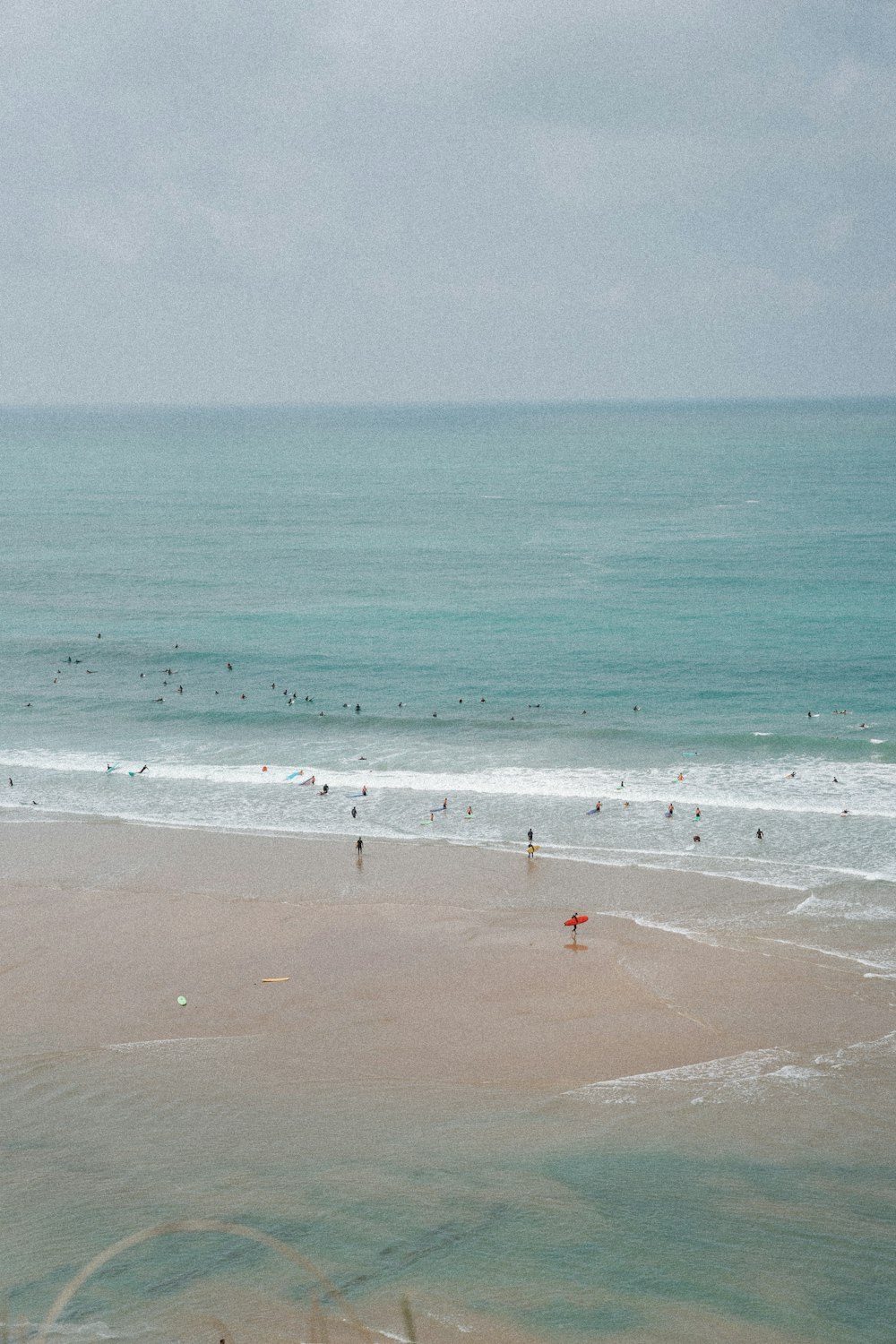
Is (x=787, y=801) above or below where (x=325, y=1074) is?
above

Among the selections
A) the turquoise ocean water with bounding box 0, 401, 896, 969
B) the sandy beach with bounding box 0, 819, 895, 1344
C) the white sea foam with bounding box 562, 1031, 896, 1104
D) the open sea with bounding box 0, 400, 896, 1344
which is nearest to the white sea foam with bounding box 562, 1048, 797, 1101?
the white sea foam with bounding box 562, 1031, 896, 1104

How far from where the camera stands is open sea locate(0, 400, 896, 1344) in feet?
70.4

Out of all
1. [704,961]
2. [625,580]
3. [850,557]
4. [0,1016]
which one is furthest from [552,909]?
[850,557]

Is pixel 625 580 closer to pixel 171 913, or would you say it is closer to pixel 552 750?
pixel 552 750

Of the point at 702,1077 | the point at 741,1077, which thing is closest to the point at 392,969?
the point at 702,1077

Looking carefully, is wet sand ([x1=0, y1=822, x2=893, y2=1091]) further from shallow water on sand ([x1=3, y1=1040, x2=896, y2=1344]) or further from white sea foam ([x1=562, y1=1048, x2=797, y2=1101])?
shallow water on sand ([x1=3, y1=1040, x2=896, y2=1344])

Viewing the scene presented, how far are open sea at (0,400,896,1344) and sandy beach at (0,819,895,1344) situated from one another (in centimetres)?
39

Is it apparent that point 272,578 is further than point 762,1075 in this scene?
Yes

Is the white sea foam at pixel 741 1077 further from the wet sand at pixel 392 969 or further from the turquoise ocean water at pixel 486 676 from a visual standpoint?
the turquoise ocean water at pixel 486 676

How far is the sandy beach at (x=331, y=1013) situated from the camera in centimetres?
2308

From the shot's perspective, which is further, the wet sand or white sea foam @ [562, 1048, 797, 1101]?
the wet sand

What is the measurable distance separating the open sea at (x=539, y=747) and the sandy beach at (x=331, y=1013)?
15.2 inches

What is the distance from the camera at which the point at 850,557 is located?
95.9 metres

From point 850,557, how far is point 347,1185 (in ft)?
272
